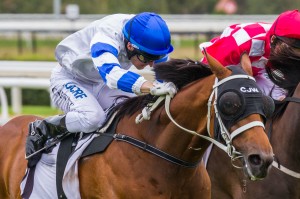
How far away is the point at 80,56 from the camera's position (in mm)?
5289

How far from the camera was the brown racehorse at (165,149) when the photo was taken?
452 centimetres

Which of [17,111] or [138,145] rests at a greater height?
[138,145]

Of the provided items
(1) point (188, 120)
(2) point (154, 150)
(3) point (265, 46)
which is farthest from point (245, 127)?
(3) point (265, 46)

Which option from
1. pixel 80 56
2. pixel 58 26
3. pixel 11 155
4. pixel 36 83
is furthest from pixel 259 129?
pixel 58 26

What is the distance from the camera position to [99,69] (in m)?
4.80

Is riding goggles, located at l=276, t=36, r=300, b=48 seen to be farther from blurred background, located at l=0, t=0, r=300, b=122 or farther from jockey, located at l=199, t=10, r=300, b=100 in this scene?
blurred background, located at l=0, t=0, r=300, b=122

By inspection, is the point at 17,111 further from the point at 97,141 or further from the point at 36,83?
the point at 97,141

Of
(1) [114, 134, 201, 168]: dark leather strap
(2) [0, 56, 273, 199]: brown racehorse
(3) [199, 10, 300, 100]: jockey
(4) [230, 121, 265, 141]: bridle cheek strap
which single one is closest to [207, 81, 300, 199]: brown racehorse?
(3) [199, 10, 300, 100]: jockey

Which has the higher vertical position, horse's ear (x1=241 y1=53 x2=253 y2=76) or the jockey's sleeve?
horse's ear (x1=241 y1=53 x2=253 y2=76)

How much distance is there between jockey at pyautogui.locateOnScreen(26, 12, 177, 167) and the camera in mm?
4727

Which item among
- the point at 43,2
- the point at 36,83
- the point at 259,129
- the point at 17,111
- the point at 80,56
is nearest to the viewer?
the point at 259,129

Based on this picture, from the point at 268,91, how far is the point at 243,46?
43 centimetres

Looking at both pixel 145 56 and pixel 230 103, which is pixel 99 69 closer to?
pixel 145 56

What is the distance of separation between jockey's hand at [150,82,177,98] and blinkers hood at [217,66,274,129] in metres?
0.39
